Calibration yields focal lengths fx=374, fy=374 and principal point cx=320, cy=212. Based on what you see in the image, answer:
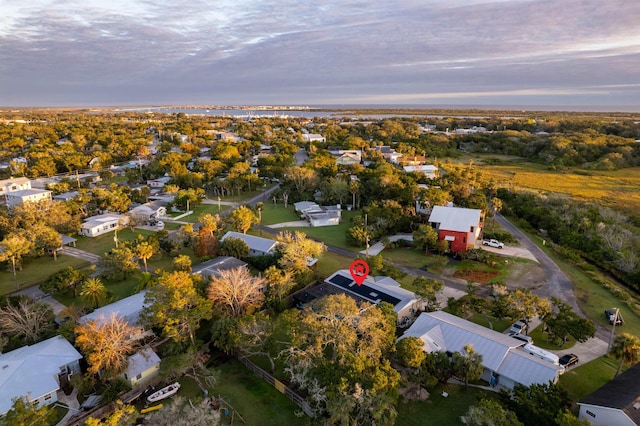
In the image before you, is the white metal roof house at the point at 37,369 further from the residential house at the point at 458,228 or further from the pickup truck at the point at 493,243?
the pickup truck at the point at 493,243

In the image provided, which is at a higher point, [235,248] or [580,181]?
[235,248]

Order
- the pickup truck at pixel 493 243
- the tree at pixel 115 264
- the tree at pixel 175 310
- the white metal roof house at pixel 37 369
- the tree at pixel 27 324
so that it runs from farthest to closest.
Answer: the pickup truck at pixel 493 243
the tree at pixel 115 264
the tree at pixel 27 324
the tree at pixel 175 310
the white metal roof house at pixel 37 369

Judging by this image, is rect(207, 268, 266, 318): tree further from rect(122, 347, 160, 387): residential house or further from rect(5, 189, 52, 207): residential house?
rect(5, 189, 52, 207): residential house

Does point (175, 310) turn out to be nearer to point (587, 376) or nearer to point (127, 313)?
point (127, 313)

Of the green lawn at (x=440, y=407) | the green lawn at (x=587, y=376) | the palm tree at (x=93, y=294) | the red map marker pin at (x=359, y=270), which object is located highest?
the palm tree at (x=93, y=294)

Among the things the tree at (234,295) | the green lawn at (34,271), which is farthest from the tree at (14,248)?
the tree at (234,295)

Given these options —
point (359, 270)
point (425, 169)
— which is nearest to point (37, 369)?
point (359, 270)
